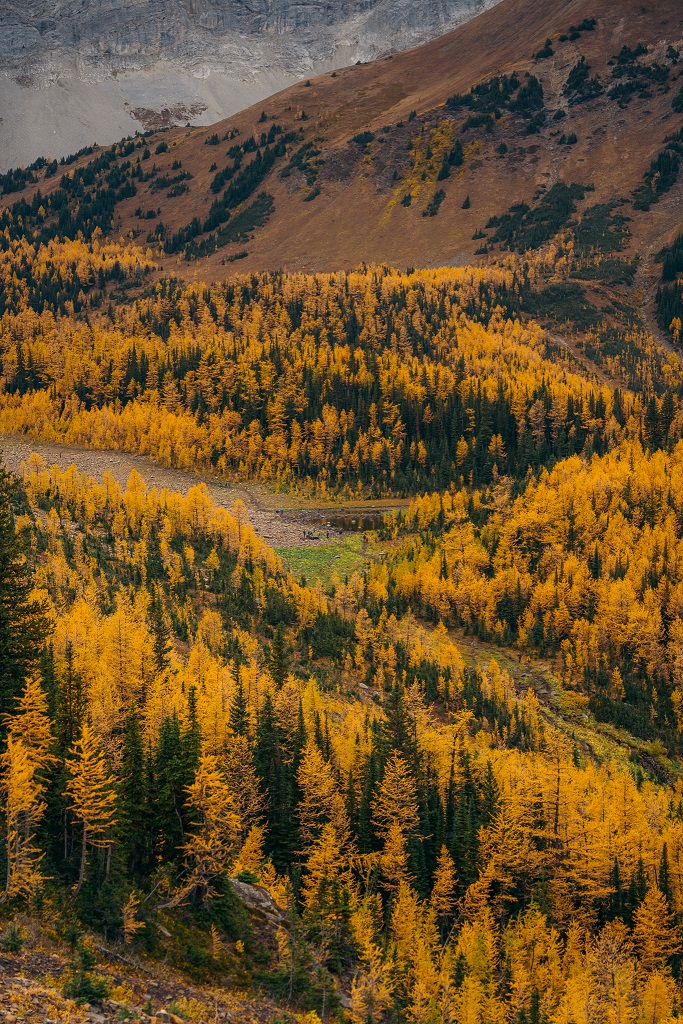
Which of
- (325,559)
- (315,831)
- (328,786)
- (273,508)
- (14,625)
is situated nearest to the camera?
(14,625)

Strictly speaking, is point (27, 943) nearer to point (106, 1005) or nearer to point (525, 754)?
point (106, 1005)

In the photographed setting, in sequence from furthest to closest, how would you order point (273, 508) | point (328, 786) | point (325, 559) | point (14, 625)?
1. point (273, 508)
2. point (325, 559)
3. point (328, 786)
4. point (14, 625)

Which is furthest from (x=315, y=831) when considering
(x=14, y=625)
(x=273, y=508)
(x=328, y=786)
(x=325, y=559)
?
(x=273, y=508)

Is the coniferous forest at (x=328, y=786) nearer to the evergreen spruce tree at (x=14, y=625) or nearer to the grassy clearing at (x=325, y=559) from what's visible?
the evergreen spruce tree at (x=14, y=625)

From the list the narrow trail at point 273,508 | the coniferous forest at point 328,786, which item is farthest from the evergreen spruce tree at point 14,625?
the narrow trail at point 273,508

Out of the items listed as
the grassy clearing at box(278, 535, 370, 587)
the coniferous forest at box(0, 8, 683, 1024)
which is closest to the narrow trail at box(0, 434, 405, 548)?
the grassy clearing at box(278, 535, 370, 587)

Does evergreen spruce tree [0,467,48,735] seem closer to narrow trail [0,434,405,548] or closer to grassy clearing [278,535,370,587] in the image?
grassy clearing [278,535,370,587]

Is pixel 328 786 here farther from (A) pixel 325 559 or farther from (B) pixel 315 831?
(A) pixel 325 559

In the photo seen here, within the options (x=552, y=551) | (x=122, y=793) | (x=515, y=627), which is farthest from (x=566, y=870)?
(x=552, y=551)
